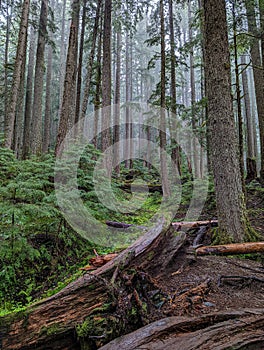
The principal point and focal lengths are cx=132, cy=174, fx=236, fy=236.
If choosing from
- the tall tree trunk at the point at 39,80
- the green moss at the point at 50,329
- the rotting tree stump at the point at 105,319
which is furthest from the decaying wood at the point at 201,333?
the tall tree trunk at the point at 39,80

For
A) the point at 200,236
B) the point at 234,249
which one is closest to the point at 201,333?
the point at 234,249

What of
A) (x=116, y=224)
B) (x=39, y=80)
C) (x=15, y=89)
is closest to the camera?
(x=116, y=224)

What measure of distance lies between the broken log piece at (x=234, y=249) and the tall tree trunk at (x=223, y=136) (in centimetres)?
30

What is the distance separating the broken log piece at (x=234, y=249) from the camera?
14.3ft

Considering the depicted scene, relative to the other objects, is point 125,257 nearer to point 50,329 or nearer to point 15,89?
point 50,329

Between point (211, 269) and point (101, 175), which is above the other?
point (101, 175)

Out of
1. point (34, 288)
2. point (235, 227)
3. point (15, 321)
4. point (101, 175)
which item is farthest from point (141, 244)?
point (101, 175)

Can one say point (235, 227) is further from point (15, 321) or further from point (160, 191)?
point (160, 191)

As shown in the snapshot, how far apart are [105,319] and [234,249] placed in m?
3.11

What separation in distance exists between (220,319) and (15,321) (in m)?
1.97

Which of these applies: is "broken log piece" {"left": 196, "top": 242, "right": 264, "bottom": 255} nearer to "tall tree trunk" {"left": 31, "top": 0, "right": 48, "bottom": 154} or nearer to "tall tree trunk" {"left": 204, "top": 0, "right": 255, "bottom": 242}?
"tall tree trunk" {"left": 204, "top": 0, "right": 255, "bottom": 242}

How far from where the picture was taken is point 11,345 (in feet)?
6.87

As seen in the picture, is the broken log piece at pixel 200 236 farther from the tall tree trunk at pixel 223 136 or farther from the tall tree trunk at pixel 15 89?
the tall tree trunk at pixel 15 89

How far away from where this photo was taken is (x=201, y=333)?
2.00 metres
